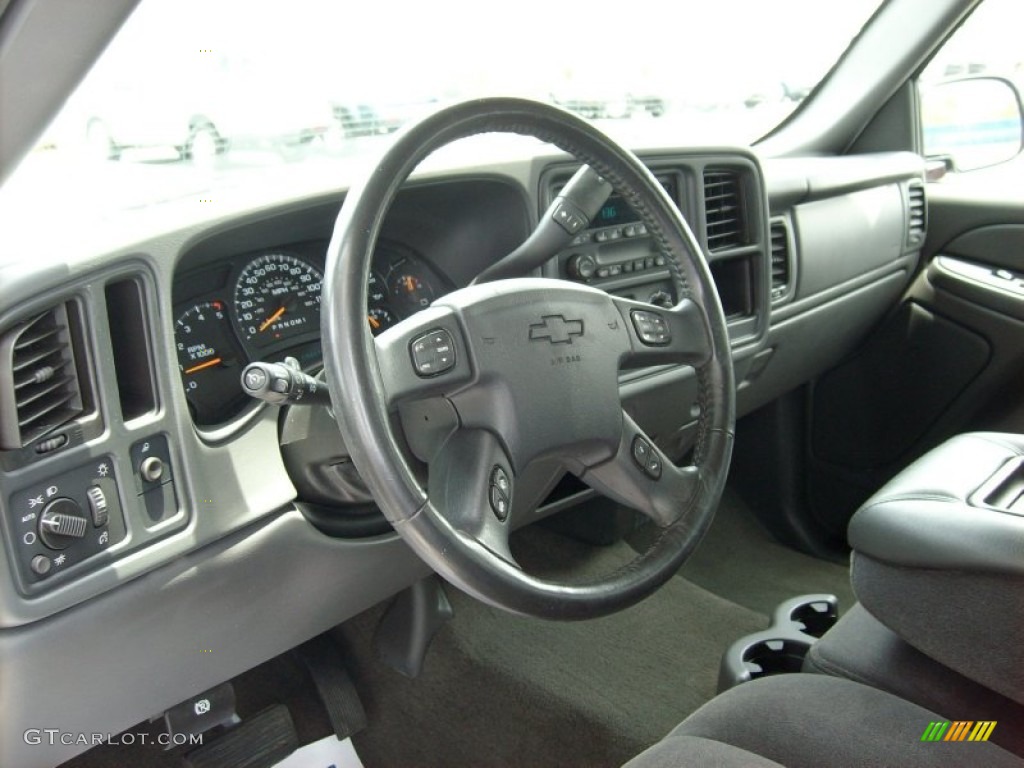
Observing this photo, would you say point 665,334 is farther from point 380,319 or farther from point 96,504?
point 96,504

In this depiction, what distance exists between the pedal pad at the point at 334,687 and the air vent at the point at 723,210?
1.03m

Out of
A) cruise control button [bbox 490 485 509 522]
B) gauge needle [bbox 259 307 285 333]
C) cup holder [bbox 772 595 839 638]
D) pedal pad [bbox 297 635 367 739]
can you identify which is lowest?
cup holder [bbox 772 595 839 638]

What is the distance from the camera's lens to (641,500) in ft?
3.91

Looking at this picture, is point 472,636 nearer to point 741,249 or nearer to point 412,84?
point 741,249

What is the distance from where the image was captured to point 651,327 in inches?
48.5

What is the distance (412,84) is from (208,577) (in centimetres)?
85

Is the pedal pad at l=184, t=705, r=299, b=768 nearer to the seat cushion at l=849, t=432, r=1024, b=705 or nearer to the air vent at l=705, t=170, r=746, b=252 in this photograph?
the seat cushion at l=849, t=432, r=1024, b=705

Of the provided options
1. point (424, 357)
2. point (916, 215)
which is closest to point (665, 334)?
point (424, 357)

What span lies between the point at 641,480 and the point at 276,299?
55cm

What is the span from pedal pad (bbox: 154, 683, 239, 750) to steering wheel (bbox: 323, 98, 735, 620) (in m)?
0.58

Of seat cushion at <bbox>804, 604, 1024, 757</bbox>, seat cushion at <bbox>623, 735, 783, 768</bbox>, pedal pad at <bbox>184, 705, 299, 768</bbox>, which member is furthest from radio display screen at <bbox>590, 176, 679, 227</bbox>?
pedal pad at <bbox>184, 705, 299, 768</bbox>

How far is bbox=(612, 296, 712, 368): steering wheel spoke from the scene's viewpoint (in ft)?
3.98

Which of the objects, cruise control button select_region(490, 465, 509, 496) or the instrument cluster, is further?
the instrument cluster

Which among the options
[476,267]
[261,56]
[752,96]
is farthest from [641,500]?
[752,96]
